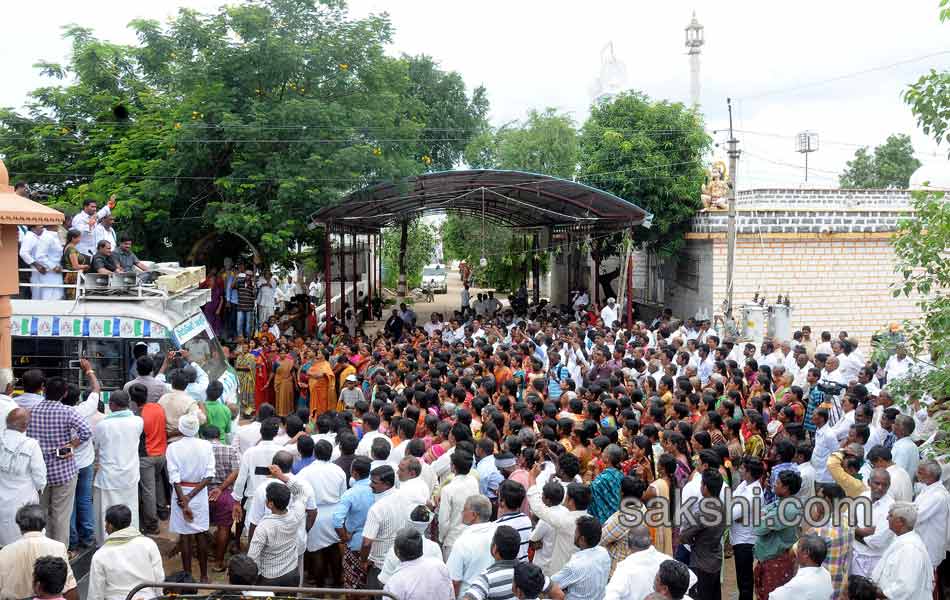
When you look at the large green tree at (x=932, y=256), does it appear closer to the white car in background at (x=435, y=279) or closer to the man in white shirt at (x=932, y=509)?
the man in white shirt at (x=932, y=509)

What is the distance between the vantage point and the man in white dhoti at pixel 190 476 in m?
7.02

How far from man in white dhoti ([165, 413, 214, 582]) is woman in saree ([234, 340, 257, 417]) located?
20.3 feet

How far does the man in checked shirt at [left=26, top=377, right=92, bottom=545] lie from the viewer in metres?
6.75

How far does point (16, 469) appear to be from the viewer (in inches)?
247

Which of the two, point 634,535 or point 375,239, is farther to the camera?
point 375,239

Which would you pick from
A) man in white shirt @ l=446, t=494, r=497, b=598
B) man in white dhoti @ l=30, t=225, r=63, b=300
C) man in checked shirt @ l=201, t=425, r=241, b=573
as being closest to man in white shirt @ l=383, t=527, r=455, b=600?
man in white shirt @ l=446, t=494, r=497, b=598

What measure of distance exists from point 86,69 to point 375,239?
31.6 ft

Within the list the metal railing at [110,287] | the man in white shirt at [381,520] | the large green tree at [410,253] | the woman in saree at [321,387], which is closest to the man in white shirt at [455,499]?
the man in white shirt at [381,520]

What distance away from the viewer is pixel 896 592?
201 inches

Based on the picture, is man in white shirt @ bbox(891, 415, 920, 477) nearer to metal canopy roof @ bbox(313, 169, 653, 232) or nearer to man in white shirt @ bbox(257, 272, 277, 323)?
metal canopy roof @ bbox(313, 169, 653, 232)

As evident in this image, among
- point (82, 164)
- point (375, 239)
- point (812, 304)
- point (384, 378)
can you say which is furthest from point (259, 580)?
point (375, 239)

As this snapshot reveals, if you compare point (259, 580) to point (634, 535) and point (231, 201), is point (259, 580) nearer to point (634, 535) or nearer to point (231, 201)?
point (634, 535)

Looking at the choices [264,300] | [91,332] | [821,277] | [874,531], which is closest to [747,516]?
[874,531]

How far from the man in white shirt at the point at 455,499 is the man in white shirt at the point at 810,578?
7.02ft
